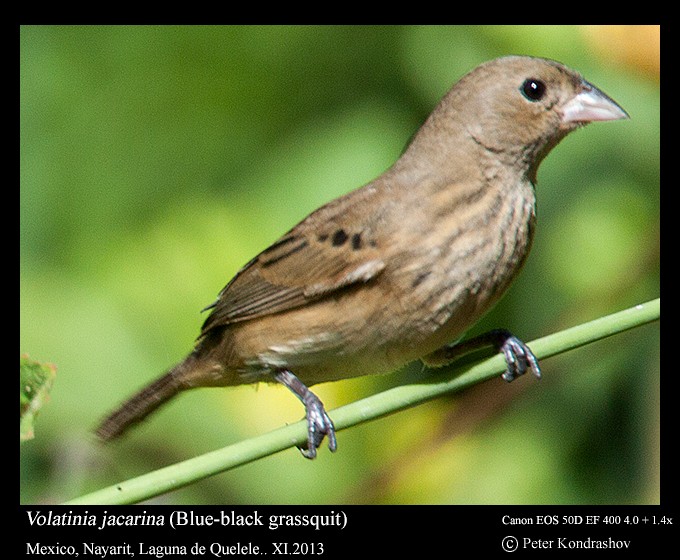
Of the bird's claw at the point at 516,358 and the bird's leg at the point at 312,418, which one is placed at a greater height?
the bird's claw at the point at 516,358

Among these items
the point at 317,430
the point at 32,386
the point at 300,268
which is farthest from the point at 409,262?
the point at 32,386

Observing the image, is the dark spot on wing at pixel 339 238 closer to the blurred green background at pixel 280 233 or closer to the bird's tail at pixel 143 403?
the blurred green background at pixel 280 233

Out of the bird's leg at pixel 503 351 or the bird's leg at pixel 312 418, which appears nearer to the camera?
the bird's leg at pixel 312 418

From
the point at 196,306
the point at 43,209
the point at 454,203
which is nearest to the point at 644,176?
the point at 454,203

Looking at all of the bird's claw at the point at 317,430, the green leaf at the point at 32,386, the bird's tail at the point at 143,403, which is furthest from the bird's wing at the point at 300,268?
the green leaf at the point at 32,386

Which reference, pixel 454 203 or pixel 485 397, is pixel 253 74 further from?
pixel 485 397

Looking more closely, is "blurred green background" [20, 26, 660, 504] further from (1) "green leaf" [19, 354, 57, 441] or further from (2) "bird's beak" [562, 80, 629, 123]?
(1) "green leaf" [19, 354, 57, 441]
